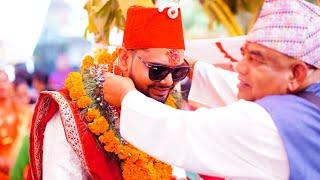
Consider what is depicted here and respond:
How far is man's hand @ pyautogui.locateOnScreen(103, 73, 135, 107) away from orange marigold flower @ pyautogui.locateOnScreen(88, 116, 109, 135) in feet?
0.55

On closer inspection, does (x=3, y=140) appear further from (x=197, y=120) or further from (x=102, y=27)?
(x=197, y=120)

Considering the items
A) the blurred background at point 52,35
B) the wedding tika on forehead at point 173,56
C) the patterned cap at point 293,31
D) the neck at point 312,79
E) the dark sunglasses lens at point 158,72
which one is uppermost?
the patterned cap at point 293,31

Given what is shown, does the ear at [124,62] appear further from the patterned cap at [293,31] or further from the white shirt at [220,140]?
the patterned cap at [293,31]

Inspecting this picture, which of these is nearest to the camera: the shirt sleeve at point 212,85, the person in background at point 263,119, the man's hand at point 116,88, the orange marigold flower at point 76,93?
the person in background at point 263,119

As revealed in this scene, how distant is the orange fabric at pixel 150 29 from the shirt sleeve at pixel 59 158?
38 cm

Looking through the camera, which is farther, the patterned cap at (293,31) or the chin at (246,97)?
the chin at (246,97)

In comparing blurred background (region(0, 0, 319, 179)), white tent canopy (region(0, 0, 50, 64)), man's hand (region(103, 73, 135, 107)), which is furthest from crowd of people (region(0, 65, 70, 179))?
man's hand (region(103, 73, 135, 107))

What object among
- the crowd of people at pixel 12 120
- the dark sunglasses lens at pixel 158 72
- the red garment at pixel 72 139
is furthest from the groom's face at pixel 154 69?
the crowd of people at pixel 12 120

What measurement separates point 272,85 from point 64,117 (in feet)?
2.33

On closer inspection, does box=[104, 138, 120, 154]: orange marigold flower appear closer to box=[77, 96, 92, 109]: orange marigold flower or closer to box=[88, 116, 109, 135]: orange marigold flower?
box=[88, 116, 109, 135]: orange marigold flower

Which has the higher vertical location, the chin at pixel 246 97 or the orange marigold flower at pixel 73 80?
the chin at pixel 246 97

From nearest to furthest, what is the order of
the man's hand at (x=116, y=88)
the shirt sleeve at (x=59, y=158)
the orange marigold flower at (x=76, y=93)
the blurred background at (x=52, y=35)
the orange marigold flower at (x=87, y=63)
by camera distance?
1. the man's hand at (x=116, y=88)
2. the shirt sleeve at (x=59, y=158)
3. the orange marigold flower at (x=76, y=93)
4. the orange marigold flower at (x=87, y=63)
5. the blurred background at (x=52, y=35)

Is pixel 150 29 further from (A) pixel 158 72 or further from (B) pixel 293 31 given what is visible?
(B) pixel 293 31

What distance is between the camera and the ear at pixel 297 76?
1543mm
